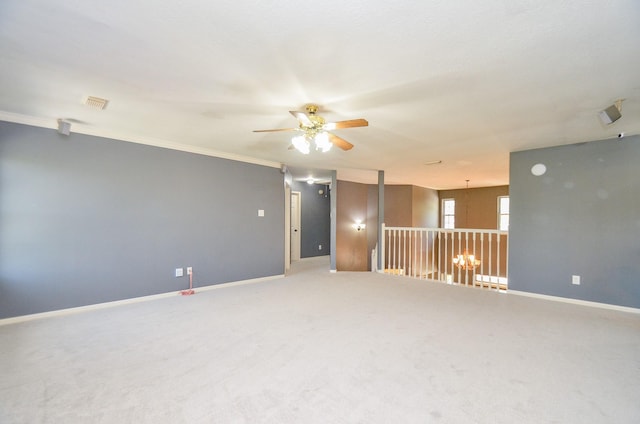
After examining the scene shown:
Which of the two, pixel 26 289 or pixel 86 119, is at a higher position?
pixel 86 119

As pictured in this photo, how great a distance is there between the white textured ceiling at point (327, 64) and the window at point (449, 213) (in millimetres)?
6757

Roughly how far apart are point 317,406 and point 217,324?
1755 millimetres

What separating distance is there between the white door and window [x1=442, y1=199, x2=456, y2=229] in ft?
18.8

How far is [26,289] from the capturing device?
327 centimetres

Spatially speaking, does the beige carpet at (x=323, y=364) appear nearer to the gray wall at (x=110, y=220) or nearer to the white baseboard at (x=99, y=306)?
the white baseboard at (x=99, y=306)

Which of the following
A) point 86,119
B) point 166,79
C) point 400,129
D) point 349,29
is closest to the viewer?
point 349,29

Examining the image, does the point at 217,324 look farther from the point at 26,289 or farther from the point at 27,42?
the point at 27,42

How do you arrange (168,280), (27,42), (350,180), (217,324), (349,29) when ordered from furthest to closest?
1. (350,180)
2. (168,280)
3. (217,324)
4. (27,42)
5. (349,29)

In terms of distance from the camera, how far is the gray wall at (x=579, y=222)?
3836 millimetres

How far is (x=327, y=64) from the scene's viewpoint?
2127 millimetres

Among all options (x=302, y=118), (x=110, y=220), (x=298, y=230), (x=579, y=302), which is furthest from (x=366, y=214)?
(x=110, y=220)

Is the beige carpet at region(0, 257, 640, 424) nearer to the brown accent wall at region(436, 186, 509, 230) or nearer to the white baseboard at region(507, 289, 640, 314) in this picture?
the white baseboard at region(507, 289, 640, 314)

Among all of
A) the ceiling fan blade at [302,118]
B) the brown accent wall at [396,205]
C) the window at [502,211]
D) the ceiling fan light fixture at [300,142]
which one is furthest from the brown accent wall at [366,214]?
the ceiling fan blade at [302,118]

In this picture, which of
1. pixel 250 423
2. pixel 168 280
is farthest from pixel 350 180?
pixel 250 423
